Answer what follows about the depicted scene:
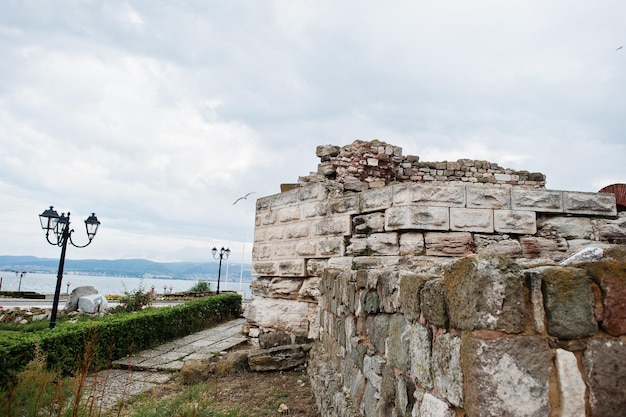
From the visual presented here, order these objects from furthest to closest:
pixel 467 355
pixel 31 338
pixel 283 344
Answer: pixel 283 344
pixel 31 338
pixel 467 355

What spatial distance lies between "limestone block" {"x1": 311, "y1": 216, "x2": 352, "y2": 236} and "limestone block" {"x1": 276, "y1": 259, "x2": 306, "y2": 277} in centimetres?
62

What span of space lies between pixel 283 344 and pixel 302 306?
736 mm

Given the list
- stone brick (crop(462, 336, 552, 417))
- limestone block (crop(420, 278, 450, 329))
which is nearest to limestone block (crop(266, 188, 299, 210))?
limestone block (crop(420, 278, 450, 329))

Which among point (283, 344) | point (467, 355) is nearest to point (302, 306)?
point (283, 344)

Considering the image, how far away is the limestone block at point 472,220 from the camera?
5.71 m

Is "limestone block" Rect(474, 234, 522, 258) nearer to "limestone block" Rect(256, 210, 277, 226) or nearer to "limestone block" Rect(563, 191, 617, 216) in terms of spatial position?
"limestone block" Rect(563, 191, 617, 216)

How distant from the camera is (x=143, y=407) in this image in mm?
4805

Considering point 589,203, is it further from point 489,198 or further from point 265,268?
point 265,268

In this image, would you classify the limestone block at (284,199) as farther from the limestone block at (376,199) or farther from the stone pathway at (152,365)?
the stone pathway at (152,365)

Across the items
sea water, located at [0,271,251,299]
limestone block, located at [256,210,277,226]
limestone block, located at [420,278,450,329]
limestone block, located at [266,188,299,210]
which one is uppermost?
limestone block, located at [266,188,299,210]

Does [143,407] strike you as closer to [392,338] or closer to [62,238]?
[392,338]

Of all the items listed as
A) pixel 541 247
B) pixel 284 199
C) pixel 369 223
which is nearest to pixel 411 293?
pixel 369 223

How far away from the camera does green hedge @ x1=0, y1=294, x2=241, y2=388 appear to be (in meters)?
5.65

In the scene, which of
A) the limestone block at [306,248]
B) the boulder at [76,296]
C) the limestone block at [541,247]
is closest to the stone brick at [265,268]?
the limestone block at [306,248]
